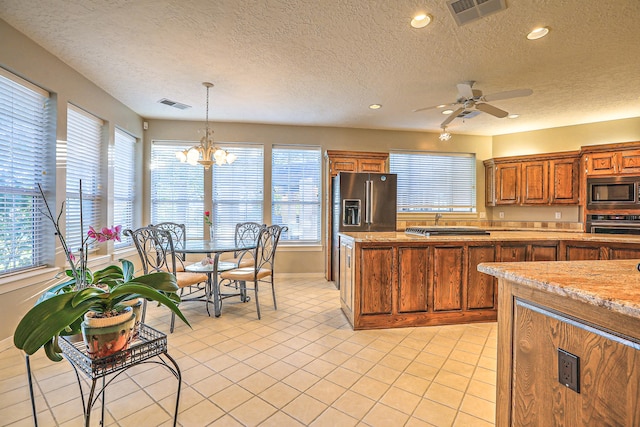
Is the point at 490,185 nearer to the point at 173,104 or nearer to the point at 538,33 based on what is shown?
the point at 538,33

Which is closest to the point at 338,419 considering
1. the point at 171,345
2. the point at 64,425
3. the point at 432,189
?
Result: the point at 64,425

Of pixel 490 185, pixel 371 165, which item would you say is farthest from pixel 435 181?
pixel 371 165

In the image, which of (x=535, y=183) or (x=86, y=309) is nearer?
(x=86, y=309)

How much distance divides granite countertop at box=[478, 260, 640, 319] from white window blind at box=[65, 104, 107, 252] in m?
3.79

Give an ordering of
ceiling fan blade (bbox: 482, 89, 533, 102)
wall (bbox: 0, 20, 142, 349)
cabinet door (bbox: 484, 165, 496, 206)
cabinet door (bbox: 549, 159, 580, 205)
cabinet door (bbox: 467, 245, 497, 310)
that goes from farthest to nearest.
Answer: cabinet door (bbox: 484, 165, 496, 206)
cabinet door (bbox: 549, 159, 580, 205)
cabinet door (bbox: 467, 245, 497, 310)
ceiling fan blade (bbox: 482, 89, 533, 102)
wall (bbox: 0, 20, 142, 349)

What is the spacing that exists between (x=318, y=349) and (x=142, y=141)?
4.40m

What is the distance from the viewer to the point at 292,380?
2068 mm

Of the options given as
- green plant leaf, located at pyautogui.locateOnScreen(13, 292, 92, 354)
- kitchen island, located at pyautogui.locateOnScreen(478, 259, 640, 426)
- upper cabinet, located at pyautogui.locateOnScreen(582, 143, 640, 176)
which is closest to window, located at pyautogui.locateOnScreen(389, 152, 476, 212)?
upper cabinet, located at pyautogui.locateOnScreen(582, 143, 640, 176)

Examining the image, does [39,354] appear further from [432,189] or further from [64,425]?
[432,189]

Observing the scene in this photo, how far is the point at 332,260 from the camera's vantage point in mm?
4922

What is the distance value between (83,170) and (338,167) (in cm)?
346

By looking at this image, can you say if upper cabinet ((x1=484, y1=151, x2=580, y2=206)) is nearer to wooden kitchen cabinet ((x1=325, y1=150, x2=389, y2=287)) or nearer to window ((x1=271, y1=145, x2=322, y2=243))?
wooden kitchen cabinet ((x1=325, y1=150, x2=389, y2=287))

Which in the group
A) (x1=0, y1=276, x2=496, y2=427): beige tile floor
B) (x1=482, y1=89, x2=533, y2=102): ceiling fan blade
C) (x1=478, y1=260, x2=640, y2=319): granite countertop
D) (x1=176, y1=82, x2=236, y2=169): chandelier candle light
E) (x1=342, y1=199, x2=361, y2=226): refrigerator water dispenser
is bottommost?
(x1=0, y1=276, x2=496, y2=427): beige tile floor

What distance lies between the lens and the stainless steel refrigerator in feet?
14.7
